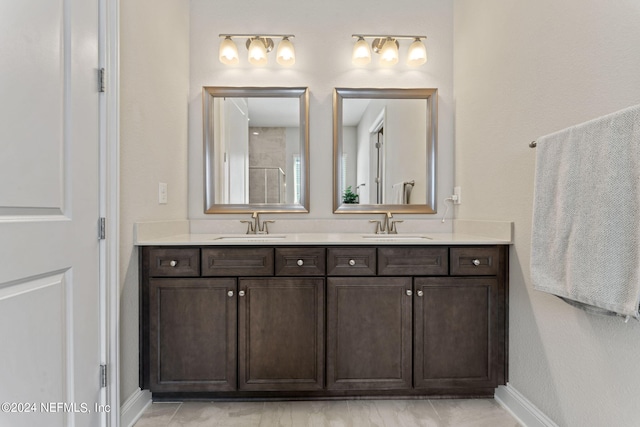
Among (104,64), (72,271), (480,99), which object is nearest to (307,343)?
(72,271)

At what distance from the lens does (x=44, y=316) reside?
1.08m

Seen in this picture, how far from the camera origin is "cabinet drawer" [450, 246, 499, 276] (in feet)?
5.48

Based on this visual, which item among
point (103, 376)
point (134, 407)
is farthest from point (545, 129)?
point (134, 407)

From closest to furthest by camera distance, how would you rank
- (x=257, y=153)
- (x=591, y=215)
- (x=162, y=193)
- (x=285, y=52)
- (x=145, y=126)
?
1. (x=591, y=215)
2. (x=145, y=126)
3. (x=162, y=193)
4. (x=285, y=52)
5. (x=257, y=153)

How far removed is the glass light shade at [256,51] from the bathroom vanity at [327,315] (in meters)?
1.25

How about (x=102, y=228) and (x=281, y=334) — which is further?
(x=281, y=334)

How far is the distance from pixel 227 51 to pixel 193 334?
5.63 feet

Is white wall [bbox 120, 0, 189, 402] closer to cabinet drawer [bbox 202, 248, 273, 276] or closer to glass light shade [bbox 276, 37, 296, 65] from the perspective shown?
cabinet drawer [bbox 202, 248, 273, 276]

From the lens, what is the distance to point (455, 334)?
166 cm

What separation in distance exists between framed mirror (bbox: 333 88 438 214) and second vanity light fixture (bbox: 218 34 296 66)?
1.30 ft

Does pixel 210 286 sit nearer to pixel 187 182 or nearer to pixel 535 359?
pixel 187 182

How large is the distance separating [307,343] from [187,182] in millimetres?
1303

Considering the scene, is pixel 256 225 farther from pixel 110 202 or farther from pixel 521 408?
pixel 521 408

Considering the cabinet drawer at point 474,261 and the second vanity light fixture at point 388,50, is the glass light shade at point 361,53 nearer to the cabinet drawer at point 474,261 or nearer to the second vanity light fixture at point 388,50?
the second vanity light fixture at point 388,50
